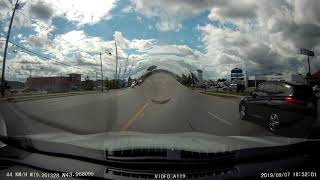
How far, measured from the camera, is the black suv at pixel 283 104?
14563 mm

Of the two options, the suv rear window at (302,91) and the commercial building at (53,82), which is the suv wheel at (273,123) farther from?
the commercial building at (53,82)

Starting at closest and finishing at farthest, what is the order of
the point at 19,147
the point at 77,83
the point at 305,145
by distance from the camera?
the point at 305,145, the point at 19,147, the point at 77,83

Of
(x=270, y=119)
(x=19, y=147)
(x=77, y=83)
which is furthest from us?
(x=77, y=83)

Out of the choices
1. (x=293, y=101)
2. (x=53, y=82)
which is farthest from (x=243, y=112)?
(x=53, y=82)

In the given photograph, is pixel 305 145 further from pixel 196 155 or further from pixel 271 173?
pixel 196 155

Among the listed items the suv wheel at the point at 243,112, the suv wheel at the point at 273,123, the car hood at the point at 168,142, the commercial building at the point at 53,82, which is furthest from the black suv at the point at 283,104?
the commercial building at the point at 53,82

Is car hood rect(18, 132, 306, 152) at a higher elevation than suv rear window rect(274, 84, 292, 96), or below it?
below

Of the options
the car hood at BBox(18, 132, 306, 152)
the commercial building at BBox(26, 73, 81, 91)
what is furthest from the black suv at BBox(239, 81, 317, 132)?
the commercial building at BBox(26, 73, 81, 91)

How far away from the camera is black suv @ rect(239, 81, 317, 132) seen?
14.6 meters

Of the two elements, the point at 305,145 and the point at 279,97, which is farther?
the point at 279,97

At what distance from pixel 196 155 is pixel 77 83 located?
14911cm

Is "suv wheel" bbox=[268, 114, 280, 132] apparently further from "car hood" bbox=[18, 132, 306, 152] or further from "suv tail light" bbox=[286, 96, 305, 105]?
"car hood" bbox=[18, 132, 306, 152]

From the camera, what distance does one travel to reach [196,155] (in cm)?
479

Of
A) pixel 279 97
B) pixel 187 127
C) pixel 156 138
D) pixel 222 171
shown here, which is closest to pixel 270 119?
pixel 279 97
